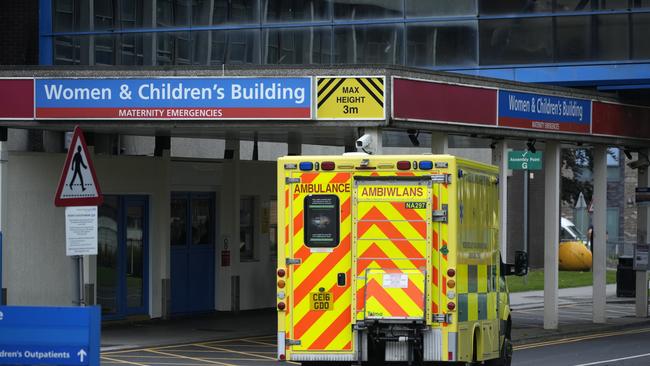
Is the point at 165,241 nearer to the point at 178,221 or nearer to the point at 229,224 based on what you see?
the point at 178,221

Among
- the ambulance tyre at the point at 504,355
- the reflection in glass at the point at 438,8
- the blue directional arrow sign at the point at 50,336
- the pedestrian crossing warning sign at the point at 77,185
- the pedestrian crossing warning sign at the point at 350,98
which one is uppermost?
the reflection in glass at the point at 438,8

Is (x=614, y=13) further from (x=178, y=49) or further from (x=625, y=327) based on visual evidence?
(x=178, y=49)

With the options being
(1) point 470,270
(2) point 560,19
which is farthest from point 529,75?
(1) point 470,270

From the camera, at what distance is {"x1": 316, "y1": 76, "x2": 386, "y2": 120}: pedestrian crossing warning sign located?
68.4ft

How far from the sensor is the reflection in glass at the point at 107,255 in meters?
25.0

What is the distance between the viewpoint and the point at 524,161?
32062 mm

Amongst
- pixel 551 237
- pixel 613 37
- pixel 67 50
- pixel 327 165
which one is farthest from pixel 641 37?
pixel 327 165

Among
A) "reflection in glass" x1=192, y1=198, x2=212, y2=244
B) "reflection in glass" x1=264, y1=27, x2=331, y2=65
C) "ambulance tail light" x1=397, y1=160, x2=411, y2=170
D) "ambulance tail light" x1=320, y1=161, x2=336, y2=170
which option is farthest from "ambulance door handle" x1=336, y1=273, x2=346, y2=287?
"reflection in glass" x1=264, y1=27, x2=331, y2=65

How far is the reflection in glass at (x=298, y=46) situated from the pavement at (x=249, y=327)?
5.85 metres

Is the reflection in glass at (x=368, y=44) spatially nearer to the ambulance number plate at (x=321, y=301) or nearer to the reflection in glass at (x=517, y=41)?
the reflection in glass at (x=517, y=41)

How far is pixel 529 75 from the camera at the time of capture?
27.2 m

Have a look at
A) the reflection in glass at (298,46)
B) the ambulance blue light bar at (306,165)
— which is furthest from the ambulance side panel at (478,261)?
the reflection in glass at (298,46)

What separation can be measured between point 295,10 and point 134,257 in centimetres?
728

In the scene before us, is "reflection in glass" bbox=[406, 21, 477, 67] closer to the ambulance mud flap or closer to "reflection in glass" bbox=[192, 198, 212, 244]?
"reflection in glass" bbox=[192, 198, 212, 244]
